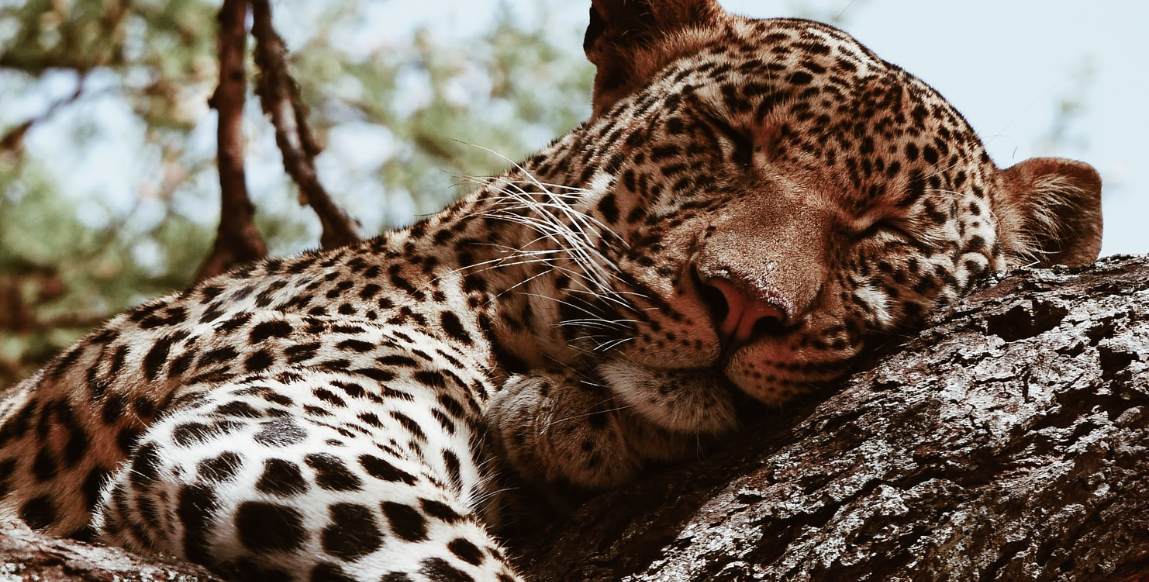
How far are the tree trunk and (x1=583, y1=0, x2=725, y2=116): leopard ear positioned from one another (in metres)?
1.70

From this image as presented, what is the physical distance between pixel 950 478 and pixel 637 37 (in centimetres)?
230

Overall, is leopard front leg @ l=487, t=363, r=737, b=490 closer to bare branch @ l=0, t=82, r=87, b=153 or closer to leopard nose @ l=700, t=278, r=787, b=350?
leopard nose @ l=700, t=278, r=787, b=350

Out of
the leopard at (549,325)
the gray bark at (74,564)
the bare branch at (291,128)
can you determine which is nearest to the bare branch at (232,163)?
the bare branch at (291,128)

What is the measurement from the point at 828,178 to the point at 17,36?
829 cm

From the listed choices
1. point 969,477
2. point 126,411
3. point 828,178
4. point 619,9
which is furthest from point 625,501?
point 619,9

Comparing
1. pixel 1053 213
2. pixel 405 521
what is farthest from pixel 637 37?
pixel 405 521

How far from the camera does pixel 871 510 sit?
9.24 feet

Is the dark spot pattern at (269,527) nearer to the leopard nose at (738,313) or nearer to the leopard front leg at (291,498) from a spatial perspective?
the leopard front leg at (291,498)

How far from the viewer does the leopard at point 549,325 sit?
9.16 feet

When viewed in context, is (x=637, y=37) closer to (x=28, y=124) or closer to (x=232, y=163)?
(x=232, y=163)

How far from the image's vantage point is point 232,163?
605 centimetres

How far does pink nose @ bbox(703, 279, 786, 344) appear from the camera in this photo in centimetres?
311

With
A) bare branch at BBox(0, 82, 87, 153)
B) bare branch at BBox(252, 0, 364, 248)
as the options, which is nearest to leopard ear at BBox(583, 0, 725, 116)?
bare branch at BBox(252, 0, 364, 248)

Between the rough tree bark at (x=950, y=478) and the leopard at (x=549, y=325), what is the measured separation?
225 millimetres
